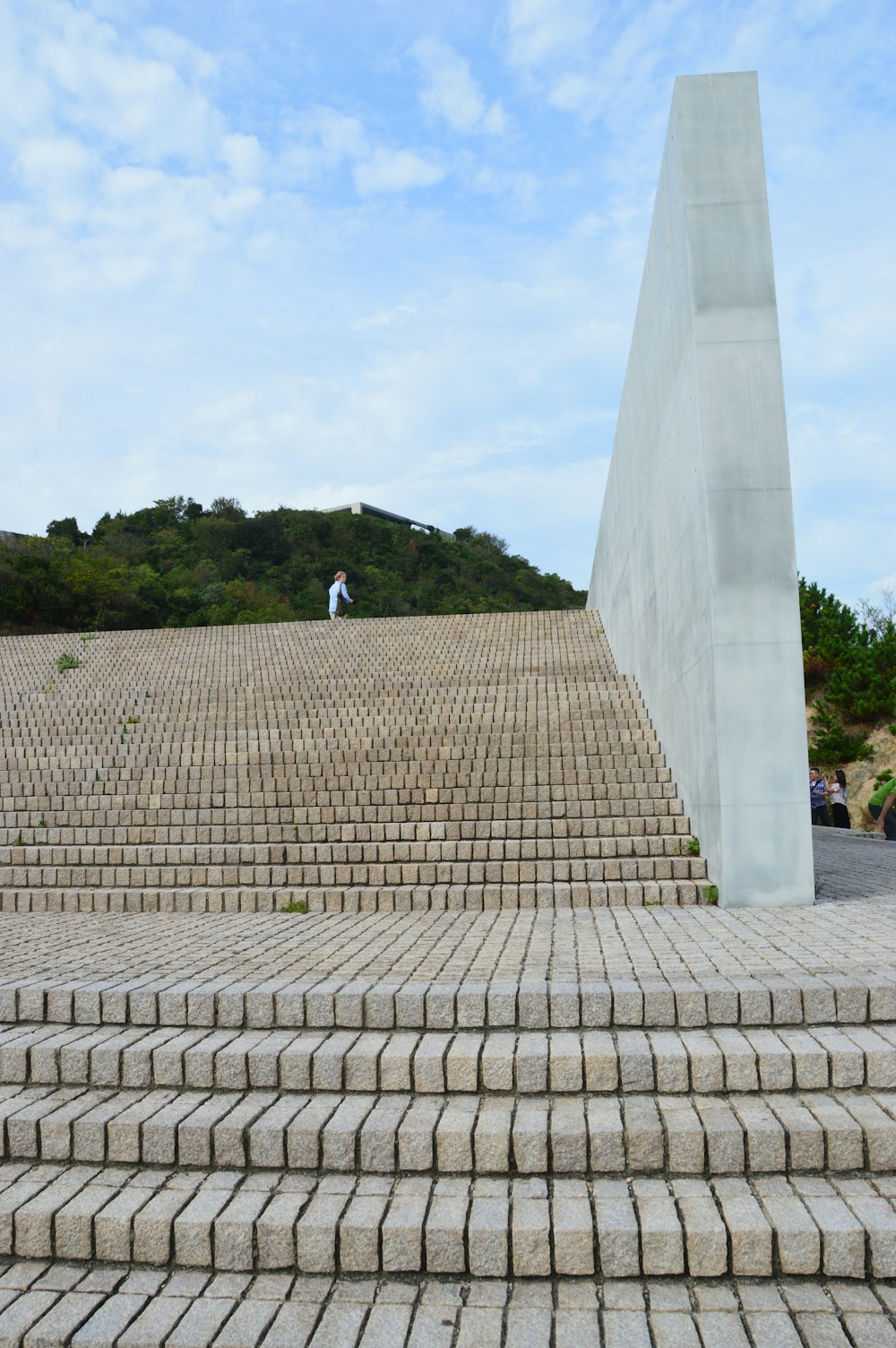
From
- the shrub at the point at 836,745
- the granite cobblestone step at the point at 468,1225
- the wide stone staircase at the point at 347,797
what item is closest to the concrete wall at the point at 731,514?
the wide stone staircase at the point at 347,797

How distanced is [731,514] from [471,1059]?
366 cm

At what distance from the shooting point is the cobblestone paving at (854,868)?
19.8 ft

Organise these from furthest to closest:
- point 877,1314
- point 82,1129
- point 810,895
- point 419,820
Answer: point 419,820, point 810,895, point 82,1129, point 877,1314

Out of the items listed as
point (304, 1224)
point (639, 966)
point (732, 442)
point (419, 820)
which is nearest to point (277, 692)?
point (419, 820)

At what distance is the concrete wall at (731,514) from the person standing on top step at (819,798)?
6642 mm

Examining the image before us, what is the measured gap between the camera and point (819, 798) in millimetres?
13086

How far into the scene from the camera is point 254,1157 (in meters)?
2.93

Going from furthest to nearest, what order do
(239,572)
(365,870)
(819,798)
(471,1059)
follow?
1. (239,572)
2. (819,798)
3. (365,870)
4. (471,1059)

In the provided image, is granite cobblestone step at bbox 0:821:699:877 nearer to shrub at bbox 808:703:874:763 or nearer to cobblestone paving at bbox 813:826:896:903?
cobblestone paving at bbox 813:826:896:903

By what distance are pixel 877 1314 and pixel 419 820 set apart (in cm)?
477

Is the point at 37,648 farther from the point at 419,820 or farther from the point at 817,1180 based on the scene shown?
the point at 817,1180

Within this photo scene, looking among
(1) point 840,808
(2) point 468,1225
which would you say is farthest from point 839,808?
(2) point 468,1225

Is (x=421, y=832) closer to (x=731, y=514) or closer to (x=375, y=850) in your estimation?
(x=375, y=850)

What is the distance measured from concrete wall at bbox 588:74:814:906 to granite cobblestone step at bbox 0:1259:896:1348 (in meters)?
3.17
